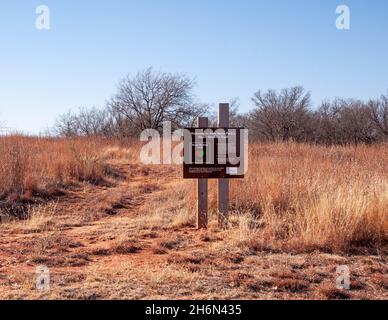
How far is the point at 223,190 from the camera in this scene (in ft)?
24.1

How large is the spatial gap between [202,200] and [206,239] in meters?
0.95

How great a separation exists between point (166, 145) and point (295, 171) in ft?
38.4

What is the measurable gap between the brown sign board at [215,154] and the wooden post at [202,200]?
209mm

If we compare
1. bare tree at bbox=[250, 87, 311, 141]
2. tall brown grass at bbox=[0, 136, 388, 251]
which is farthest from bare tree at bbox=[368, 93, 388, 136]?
tall brown grass at bbox=[0, 136, 388, 251]

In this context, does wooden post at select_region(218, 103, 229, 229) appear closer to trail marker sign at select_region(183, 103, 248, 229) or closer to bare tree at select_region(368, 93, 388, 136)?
trail marker sign at select_region(183, 103, 248, 229)

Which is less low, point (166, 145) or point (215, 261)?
Result: point (166, 145)

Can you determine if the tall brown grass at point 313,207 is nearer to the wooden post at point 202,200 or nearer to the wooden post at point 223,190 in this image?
the wooden post at point 223,190

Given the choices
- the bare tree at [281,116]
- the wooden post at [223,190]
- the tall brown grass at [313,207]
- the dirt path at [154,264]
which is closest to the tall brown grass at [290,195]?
the tall brown grass at [313,207]

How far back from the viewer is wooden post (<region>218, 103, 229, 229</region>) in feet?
23.7

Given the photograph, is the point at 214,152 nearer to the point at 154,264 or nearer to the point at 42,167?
the point at 154,264

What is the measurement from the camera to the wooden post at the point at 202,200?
7.24 m

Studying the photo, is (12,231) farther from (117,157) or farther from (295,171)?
(117,157)
